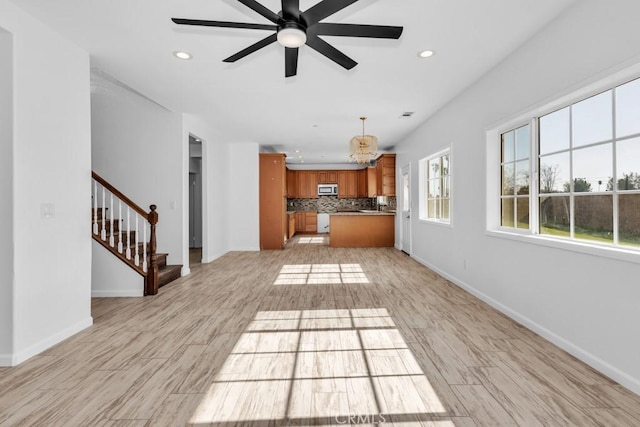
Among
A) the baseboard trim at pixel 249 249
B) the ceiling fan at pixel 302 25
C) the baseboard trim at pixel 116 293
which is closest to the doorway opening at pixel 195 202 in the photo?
the baseboard trim at pixel 249 249

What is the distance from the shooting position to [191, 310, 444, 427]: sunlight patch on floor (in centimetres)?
164

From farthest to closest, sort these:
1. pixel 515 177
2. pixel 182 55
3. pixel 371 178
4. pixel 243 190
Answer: pixel 371 178 < pixel 243 190 < pixel 515 177 < pixel 182 55

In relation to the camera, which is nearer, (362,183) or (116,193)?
(116,193)

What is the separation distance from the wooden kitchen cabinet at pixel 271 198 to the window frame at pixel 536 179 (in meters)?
4.93

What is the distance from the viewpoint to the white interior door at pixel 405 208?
6578 mm

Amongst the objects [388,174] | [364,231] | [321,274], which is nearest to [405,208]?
[388,174]

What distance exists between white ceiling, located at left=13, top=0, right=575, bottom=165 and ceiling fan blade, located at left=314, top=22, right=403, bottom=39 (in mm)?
353

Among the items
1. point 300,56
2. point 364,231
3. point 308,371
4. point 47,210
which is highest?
point 300,56

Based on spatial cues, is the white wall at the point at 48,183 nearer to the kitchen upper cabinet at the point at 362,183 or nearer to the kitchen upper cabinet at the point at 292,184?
the kitchen upper cabinet at the point at 292,184

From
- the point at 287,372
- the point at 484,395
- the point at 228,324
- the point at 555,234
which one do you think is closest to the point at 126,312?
the point at 228,324

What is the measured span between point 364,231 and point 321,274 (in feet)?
10.3

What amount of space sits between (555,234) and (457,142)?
75.8 inches

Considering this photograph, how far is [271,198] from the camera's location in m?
7.47

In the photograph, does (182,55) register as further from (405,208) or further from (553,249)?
(405,208)
